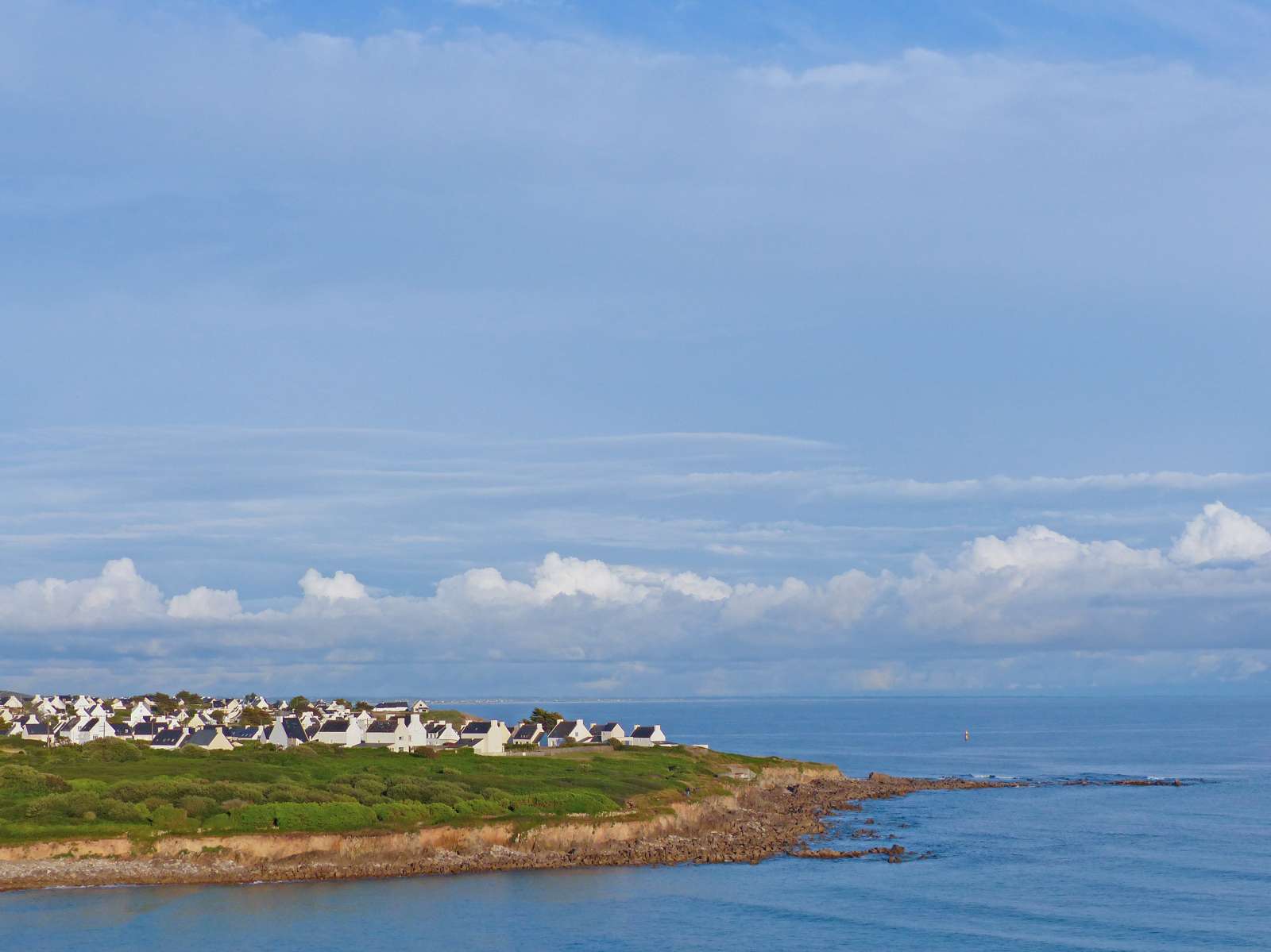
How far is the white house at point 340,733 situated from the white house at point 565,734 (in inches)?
856

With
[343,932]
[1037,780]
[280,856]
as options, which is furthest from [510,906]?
[1037,780]

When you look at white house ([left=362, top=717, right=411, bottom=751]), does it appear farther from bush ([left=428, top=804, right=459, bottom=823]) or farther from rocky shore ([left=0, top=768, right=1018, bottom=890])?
bush ([left=428, top=804, right=459, bottom=823])

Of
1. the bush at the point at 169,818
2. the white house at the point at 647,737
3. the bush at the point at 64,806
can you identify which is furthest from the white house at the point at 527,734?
the bush at the point at 169,818

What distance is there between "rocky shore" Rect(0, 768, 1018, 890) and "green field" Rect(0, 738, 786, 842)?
1.18 m

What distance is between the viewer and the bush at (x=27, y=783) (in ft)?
274

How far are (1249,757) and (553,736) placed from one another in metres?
94.1

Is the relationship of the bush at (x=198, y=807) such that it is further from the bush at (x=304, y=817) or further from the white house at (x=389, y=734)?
the white house at (x=389, y=734)

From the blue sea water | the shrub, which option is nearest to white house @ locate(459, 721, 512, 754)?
the shrub

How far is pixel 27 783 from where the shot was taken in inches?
3371

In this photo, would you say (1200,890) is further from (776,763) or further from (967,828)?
(776,763)

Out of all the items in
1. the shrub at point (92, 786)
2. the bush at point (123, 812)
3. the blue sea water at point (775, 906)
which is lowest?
the blue sea water at point (775, 906)

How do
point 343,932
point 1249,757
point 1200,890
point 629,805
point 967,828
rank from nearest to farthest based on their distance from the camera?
point 343,932, point 1200,890, point 629,805, point 967,828, point 1249,757

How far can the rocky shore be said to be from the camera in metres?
70.3

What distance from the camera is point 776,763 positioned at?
138 m
